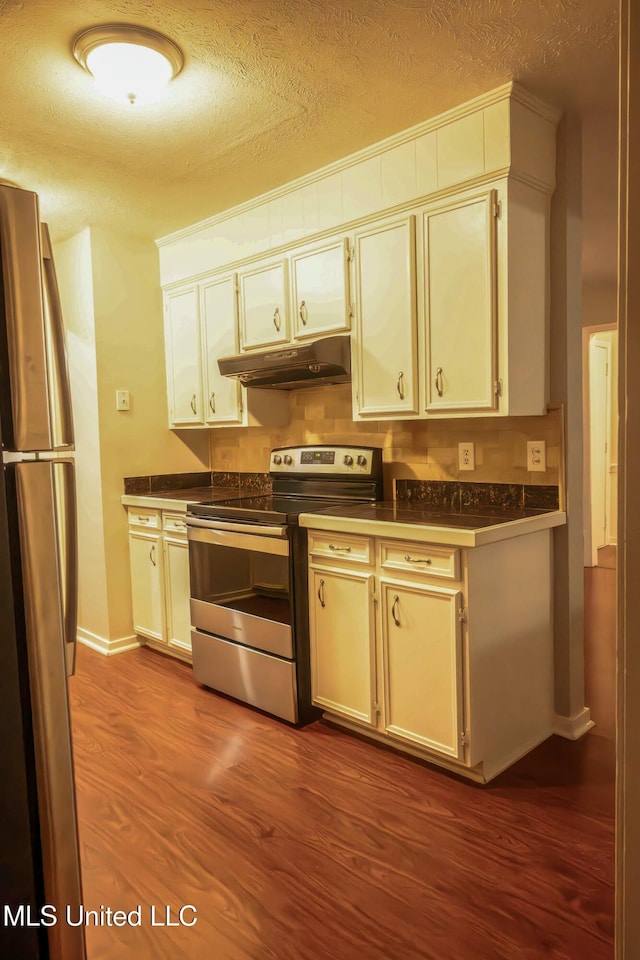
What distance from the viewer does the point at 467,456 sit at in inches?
111

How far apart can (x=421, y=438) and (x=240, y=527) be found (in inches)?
36.8

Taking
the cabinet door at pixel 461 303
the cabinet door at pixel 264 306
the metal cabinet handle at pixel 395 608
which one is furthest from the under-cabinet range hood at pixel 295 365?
the metal cabinet handle at pixel 395 608

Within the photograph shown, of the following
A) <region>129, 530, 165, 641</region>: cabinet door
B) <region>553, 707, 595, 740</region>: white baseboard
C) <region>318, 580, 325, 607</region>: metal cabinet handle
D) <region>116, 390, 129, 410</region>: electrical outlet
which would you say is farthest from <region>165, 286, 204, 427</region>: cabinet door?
<region>553, 707, 595, 740</region>: white baseboard

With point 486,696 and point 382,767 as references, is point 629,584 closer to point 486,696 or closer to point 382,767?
point 486,696

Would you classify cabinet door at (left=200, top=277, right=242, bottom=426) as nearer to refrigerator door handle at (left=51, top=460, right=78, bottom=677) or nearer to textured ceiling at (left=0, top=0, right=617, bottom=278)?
textured ceiling at (left=0, top=0, right=617, bottom=278)

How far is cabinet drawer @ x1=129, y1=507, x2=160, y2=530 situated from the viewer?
11.7 ft

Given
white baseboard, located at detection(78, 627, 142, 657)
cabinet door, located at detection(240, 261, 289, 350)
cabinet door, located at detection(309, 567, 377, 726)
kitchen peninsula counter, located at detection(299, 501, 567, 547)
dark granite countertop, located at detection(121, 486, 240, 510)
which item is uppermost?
cabinet door, located at detection(240, 261, 289, 350)

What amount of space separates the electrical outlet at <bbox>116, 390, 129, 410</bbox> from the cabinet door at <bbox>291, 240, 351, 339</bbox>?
1.27 metres

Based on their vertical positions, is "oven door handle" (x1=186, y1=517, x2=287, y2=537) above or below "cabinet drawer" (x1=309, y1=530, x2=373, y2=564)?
above

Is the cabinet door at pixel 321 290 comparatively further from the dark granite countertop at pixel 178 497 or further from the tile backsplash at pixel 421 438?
the dark granite countertop at pixel 178 497

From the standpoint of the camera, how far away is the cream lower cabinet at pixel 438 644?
7.22ft

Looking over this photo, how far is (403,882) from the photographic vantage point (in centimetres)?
177

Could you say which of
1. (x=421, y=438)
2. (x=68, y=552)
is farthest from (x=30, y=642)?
(x=421, y=438)

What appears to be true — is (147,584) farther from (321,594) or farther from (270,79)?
(270,79)
